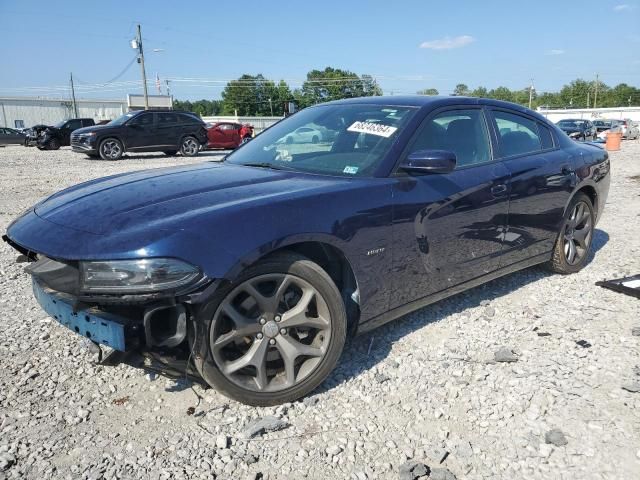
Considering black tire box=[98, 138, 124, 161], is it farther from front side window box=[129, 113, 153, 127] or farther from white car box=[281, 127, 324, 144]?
white car box=[281, 127, 324, 144]

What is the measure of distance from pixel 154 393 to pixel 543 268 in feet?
11.9

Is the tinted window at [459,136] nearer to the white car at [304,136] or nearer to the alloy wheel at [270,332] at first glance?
the white car at [304,136]

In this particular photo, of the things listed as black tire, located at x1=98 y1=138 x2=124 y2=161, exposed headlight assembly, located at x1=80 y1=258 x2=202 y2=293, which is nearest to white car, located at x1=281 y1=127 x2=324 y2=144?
exposed headlight assembly, located at x1=80 y1=258 x2=202 y2=293

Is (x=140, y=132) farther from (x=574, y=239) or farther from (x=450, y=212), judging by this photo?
(x=450, y=212)

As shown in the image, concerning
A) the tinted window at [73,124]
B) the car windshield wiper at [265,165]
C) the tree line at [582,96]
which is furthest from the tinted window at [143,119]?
the tree line at [582,96]

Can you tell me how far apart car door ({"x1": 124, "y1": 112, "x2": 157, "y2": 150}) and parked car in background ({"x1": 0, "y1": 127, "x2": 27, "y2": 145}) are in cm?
1610

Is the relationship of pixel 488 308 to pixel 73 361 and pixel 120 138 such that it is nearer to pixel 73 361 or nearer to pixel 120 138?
pixel 73 361

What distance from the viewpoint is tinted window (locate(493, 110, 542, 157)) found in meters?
3.91

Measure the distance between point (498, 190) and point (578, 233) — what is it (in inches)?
62.9

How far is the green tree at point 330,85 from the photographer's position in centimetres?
8919

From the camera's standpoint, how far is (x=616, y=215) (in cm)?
742

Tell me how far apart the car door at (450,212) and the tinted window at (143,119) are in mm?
15013

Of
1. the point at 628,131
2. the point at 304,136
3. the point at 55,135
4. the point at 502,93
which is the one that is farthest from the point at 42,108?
the point at 502,93

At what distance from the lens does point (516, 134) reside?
408cm
